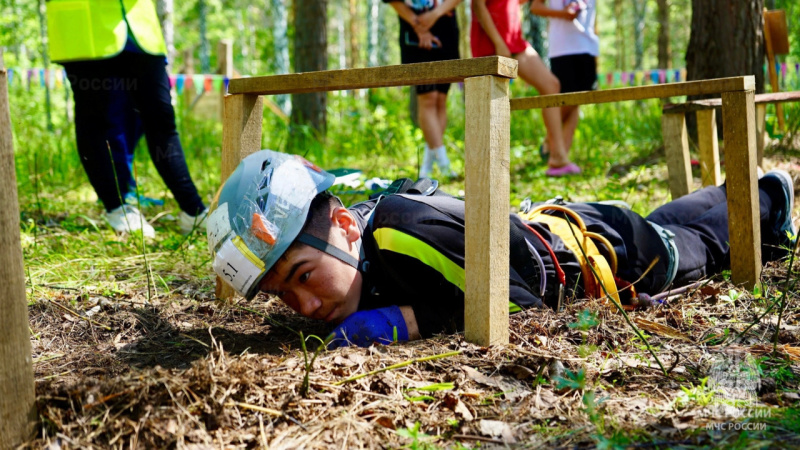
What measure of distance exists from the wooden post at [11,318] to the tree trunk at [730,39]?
17.5 ft

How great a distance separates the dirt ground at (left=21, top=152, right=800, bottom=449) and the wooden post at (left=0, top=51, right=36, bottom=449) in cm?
6

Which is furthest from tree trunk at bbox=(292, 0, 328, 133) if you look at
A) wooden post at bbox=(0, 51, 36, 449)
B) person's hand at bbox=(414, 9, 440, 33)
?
wooden post at bbox=(0, 51, 36, 449)

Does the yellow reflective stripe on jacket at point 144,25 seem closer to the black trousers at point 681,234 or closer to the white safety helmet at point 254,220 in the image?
the white safety helmet at point 254,220

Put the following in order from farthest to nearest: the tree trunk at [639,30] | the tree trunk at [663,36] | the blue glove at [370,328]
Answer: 1. the tree trunk at [639,30]
2. the tree trunk at [663,36]
3. the blue glove at [370,328]

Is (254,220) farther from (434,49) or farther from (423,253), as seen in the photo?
(434,49)

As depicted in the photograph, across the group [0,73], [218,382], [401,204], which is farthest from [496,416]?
[0,73]

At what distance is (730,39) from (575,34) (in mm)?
1244

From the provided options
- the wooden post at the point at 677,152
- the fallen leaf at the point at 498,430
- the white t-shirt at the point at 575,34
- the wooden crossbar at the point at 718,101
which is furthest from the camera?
the white t-shirt at the point at 575,34

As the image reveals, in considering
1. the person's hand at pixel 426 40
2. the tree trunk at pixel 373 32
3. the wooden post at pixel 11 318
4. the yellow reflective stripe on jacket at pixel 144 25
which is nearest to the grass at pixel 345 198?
the wooden post at pixel 11 318

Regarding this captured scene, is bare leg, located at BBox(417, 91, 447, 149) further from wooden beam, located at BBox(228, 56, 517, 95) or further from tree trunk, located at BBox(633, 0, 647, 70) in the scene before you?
tree trunk, located at BBox(633, 0, 647, 70)

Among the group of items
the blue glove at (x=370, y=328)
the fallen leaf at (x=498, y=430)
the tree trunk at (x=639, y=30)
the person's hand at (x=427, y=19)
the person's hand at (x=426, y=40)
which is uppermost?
the tree trunk at (x=639, y=30)

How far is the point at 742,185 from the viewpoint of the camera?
2.71 meters

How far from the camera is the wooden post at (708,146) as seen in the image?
3.88 m

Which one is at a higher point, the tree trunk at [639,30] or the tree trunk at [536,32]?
the tree trunk at [639,30]
